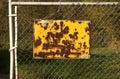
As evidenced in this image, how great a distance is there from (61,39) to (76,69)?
4.80 metres

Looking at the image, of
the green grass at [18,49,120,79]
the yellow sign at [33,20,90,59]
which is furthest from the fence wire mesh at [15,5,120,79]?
the yellow sign at [33,20,90,59]

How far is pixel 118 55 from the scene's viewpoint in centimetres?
963

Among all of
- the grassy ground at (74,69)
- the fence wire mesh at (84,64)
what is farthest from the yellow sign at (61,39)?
the grassy ground at (74,69)

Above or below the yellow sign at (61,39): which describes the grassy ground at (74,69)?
below

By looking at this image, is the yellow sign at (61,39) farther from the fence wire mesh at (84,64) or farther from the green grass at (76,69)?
the green grass at (76,69)

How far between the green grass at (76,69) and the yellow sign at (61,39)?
10.9 ft

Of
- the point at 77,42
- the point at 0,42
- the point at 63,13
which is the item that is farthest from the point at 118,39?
the point at 0,42

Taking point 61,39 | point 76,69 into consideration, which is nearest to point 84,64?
point 76,69

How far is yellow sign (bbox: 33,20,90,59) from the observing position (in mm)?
4504

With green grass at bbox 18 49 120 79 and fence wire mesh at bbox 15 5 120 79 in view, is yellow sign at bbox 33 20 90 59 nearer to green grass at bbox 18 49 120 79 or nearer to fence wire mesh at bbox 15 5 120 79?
fence wire mesh at bbox 15 5 120 79

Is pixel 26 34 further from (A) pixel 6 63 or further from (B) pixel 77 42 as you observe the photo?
(A) pixel 6 63

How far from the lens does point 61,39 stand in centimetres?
455

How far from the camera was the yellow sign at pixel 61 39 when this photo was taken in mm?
4504

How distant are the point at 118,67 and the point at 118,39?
1731 mm
